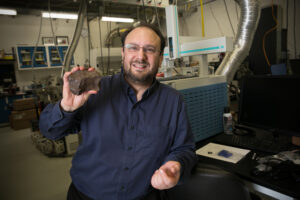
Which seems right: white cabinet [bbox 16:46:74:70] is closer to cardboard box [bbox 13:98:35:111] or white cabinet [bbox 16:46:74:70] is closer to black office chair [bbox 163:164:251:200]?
cardboard box [bbox 13:98:35:111]

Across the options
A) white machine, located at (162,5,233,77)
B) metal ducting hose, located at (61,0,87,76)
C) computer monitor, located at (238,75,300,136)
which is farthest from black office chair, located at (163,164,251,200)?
metal ducting hose, located at (61,0,87,76)

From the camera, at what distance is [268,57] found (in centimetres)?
407

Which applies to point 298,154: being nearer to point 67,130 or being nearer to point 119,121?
point 119,121

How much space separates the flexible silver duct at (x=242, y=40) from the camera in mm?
2068

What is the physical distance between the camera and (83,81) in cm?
81

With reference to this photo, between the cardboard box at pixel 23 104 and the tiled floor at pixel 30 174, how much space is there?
1214mm

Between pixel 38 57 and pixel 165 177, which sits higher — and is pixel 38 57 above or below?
above

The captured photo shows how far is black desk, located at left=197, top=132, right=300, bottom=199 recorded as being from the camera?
89 cm

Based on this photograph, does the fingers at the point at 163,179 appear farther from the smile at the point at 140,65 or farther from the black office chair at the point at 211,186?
the smile at the point at 140,65

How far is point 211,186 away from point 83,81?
0.67 m

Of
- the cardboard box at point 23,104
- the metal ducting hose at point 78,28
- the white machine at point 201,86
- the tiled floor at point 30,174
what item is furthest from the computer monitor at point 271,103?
the cardboard box at point 23,104

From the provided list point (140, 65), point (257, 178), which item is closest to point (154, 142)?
point (140, 65)

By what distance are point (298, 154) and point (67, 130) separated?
121 cm

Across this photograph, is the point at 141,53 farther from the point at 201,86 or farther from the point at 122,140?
the point at 201,86
